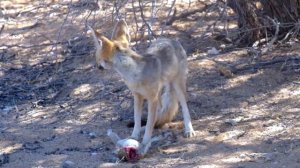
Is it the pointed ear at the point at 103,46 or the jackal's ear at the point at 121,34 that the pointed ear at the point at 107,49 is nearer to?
the pointed ear at the point at 103,46

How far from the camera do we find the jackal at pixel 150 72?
251 inches

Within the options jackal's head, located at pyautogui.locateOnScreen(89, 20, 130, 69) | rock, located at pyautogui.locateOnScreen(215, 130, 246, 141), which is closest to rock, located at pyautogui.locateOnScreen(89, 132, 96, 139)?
jackal's head, located at pyautogui.locateOnScreen(89, 20, 130, 69)

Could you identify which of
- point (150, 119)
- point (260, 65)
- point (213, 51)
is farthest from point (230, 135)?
point (213, 51)

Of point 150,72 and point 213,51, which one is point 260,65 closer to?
point 213,51

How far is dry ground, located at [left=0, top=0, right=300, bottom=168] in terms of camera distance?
247 inches

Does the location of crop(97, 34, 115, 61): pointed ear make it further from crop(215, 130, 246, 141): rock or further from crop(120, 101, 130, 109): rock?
crop(120, 101, 130, 109): rock

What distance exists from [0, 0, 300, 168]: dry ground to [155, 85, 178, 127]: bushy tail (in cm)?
11

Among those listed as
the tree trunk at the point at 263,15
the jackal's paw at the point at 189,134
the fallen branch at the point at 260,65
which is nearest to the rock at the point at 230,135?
the jackal's paw at the point at 189,134

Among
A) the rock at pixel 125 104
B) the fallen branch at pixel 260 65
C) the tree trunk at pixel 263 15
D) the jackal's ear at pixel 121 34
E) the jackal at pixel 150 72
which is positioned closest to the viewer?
the jackal at pixel 150 72

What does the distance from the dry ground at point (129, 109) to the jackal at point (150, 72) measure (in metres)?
0.20

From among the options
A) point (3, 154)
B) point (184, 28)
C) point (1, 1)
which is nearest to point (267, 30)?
point (184, 28)

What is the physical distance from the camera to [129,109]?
7562 mm

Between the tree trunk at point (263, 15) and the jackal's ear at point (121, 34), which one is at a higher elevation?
the jackal's ear at point (121, 34)

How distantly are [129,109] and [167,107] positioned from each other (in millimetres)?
657
